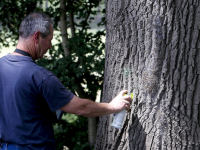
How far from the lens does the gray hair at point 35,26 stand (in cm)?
226

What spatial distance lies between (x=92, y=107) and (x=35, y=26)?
84 centimetres

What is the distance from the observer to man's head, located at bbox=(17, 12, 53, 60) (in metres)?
2.26

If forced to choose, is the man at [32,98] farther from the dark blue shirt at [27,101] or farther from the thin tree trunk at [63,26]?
the thin tree trunk at [63,26]

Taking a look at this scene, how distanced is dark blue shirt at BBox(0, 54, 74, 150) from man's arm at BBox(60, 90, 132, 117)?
0.06 metres

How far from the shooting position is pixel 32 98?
2.19 m

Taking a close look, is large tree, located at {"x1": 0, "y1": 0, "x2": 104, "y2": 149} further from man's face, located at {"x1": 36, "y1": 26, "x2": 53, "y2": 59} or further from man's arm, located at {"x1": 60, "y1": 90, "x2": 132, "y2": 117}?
man's face, located at {"x1": 36, "y1": 26, "x2": 53, "y2": 59}

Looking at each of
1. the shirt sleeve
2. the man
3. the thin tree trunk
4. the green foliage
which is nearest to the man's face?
the man

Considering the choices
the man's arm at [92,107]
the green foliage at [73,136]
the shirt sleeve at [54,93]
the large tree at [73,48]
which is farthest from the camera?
the green foliage at [73,136]

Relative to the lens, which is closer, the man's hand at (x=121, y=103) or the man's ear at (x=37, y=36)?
the man's ear at (x=37, y=36)

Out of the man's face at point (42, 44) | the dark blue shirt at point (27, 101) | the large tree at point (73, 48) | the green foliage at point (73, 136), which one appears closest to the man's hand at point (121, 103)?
the dark blue shirt at point (27, 101)

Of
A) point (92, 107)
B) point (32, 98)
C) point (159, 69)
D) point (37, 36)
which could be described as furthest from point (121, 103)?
point (37, 36)

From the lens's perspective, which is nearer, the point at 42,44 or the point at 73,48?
the point at 42,44

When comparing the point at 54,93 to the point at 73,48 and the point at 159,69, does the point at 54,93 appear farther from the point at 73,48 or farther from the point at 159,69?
the point at 73,48

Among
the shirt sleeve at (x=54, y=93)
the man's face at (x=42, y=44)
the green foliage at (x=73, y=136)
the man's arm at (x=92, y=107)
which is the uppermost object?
the man's face at (x=42, y=44)
